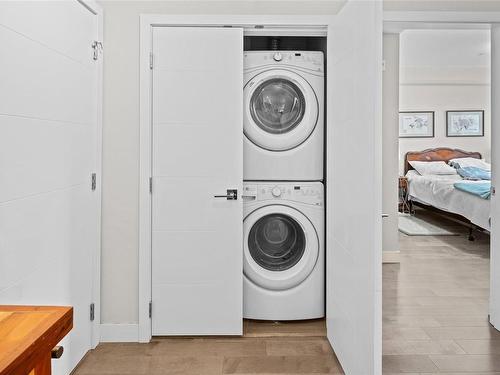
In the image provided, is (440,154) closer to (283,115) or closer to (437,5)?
(437,5)

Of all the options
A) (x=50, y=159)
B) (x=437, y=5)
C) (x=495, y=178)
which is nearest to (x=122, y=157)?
(x=50, y=159)

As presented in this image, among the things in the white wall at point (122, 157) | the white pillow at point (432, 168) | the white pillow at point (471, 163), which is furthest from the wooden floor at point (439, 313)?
the white pillow at point (471, 163)

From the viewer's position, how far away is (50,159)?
94.9 inches

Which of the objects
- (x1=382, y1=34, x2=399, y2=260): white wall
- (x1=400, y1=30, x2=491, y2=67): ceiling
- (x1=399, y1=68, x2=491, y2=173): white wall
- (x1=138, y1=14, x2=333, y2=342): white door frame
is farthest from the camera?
(x1=399, y1=68, x2=491, y2=173): white wall

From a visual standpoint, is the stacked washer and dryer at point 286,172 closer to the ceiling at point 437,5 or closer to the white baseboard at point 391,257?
the ceiling at point 437,5

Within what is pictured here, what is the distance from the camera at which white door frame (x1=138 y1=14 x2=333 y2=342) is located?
3.21 metres

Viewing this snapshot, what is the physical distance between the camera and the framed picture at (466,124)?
9570 millimetres

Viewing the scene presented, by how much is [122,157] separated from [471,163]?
7540 mm

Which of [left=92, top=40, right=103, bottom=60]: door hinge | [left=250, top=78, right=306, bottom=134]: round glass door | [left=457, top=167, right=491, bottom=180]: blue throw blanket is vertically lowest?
[left=457, top=167, right=491, bottom=180]: blue throw blanket

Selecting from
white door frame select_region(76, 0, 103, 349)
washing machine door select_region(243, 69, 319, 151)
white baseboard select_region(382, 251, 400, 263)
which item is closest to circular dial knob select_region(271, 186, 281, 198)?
washing machine door select_region(243, 69, 319, 151)

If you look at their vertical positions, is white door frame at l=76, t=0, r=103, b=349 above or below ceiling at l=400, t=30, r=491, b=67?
below

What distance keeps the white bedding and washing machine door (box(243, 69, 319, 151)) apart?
3.70 metres

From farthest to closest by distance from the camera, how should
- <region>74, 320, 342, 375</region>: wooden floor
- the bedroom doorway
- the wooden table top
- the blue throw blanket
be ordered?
the blue throw blanket, the bedroom doorway, <region>74, 320, 342, 375</region>: wooden floor, the wooden table top

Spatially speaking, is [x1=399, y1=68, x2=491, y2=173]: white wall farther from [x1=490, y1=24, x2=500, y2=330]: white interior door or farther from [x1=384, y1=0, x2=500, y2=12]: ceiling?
[x1=384, y1=0, x2=500, y2=12]: ceiling
